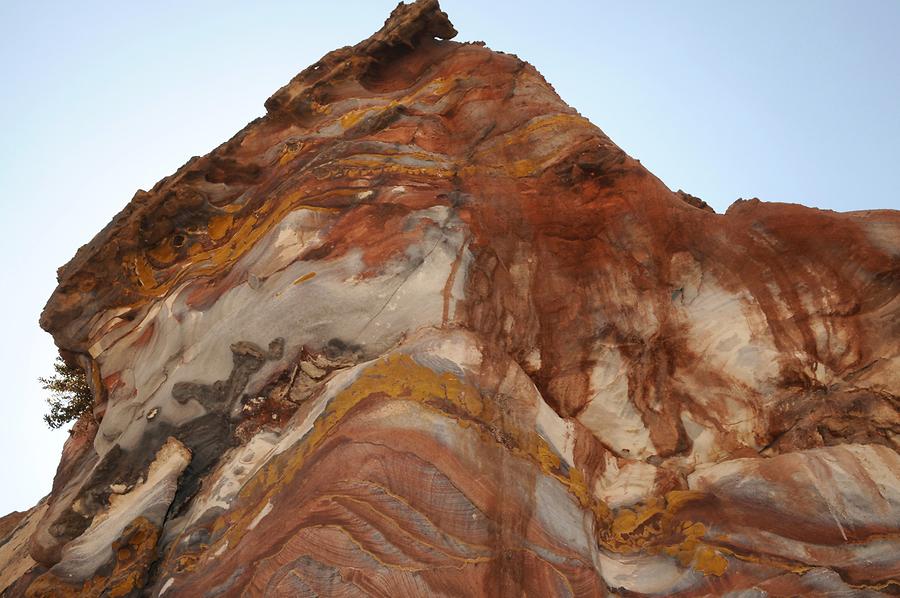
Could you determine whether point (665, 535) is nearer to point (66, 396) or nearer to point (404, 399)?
point (404, 399)

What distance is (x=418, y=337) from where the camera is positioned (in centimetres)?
935

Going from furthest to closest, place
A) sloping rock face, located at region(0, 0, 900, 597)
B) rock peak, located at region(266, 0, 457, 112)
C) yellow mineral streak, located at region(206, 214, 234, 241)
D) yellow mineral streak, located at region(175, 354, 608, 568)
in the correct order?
rock peak, located at region(266, 0, 457, 112)
yellow mineral streak, located at region(206, 214, 234, 241)
yellow mineral streak, located at region(175, 354, 608, 568)
sloping rock face, located at region(0, 0, 900, 597)

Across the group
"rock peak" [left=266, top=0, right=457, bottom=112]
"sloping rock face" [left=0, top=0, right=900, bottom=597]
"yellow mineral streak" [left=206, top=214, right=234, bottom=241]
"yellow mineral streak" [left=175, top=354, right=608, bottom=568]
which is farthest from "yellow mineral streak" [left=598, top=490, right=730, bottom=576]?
"rock peak" [left=266, top=0, right=457, bottom=112]

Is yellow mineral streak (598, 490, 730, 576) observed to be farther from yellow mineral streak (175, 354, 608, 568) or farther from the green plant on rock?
the green plant on rock

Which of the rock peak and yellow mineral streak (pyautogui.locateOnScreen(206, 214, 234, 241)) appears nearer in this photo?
yellow mineral streak (pyautogui.locateOnScreen(206, 214, 234, 241))

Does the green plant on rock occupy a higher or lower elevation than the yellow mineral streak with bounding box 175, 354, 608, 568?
higher

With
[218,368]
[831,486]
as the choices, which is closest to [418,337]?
[218,368]

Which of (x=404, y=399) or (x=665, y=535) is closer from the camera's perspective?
(x=404, y=399)

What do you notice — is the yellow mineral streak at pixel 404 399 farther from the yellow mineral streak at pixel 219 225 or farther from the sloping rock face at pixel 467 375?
the yellow mineral streak at pixel 219 225

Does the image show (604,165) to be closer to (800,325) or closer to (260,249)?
(800,325)

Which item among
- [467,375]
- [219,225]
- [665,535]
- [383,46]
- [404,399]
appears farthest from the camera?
[383,46]

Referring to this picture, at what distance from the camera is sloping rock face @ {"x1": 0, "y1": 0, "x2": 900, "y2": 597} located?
297 inches

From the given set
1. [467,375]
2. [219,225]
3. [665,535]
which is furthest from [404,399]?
[219,225]

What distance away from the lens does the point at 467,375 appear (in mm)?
8781
